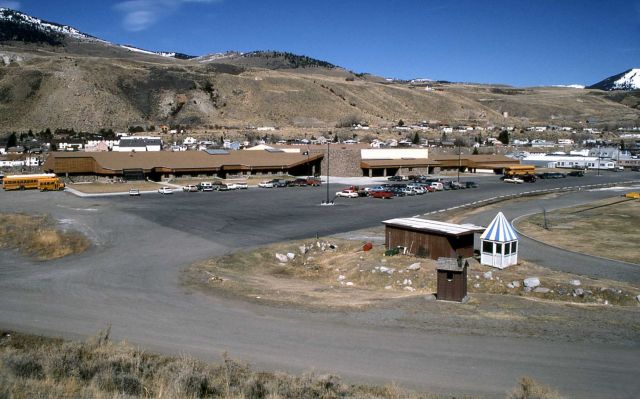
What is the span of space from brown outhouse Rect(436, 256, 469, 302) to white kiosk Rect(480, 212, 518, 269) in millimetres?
6233

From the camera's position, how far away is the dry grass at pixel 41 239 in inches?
1238

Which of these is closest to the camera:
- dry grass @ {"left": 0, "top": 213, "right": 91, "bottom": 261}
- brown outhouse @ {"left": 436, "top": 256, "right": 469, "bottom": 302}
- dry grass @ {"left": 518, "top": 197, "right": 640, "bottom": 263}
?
brown outhouse @ {"left": 436, "top": 256, "right": 469, "bottom": 302}

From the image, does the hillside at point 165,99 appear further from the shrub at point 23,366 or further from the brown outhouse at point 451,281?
the shrub at point 23,366

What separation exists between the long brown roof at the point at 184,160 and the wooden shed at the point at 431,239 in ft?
155

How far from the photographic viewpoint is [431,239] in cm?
2853

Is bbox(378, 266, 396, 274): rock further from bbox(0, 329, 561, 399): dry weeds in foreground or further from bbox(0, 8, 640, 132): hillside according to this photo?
bbox(0, 8, 640, 132): hillside

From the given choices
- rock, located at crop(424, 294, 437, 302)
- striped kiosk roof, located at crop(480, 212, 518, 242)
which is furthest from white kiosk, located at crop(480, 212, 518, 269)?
rock, located at crop(424, 294, 437, 302)

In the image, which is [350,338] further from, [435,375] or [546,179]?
[546,179]

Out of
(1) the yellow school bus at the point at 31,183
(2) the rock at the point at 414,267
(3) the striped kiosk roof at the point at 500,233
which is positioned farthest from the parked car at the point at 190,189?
(3) the striped kiosk roof at the point at 500,233

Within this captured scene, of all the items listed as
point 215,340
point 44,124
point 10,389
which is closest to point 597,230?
point 215,340

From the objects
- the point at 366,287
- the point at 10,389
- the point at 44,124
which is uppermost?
the point at 44,124

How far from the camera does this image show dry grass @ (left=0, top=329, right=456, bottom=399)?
1018cm

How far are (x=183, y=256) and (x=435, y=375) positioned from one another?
18.3 m

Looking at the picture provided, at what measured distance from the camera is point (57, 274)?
25.1 m
